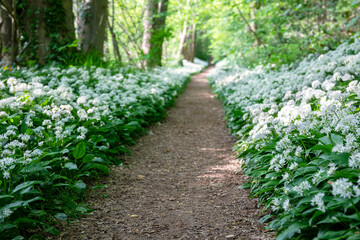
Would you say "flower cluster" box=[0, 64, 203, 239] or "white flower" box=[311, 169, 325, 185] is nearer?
"white flower" box=[311, 169, 325, 185]

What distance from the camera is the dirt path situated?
275 cm

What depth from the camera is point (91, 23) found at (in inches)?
360

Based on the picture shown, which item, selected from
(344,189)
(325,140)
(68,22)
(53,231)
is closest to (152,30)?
(68,22)

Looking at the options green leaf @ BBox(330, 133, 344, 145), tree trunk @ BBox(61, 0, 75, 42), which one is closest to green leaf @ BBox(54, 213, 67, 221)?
green leaf @ BBox(330, 133, 344, 145)

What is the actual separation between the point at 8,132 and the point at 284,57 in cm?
756

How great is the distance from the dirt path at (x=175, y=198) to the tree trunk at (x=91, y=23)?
4.76 metres

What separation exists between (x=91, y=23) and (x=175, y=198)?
743cm

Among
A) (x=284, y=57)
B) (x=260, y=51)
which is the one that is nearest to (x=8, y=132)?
(x=284, y=57)

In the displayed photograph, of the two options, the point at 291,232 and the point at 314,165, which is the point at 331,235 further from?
the point at 314,165

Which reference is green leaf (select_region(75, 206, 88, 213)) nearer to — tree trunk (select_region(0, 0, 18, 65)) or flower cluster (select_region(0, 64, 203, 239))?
flower cluster (select_region(0, 64, 203, 239))

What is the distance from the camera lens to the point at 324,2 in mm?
8836

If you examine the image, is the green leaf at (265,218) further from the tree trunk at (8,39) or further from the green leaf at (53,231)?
the tree trunk at (8,39)

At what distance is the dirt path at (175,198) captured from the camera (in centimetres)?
275

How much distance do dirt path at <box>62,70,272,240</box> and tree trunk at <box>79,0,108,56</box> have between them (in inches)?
188
